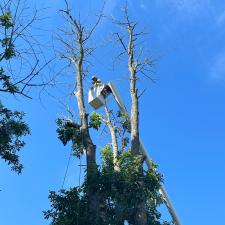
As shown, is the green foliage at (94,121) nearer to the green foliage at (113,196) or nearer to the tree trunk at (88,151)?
the tree trunk at (88,151)

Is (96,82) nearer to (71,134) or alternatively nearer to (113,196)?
(71,134)

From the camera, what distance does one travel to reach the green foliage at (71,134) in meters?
15.6

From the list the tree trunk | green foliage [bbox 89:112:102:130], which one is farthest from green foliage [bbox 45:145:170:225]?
green foliage [bbox 89:112:102:130]

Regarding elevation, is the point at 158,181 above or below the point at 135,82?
below

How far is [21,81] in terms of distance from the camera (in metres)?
10.3

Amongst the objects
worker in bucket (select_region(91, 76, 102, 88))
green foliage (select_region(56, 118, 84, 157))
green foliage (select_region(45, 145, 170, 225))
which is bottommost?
green foliage (select_region(45, 145, 170, 225))

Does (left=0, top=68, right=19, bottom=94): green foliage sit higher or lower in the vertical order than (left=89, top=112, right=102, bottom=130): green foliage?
lower

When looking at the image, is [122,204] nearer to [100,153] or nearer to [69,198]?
[69,198]

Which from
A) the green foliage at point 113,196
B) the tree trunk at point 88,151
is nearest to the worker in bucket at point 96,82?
the tree trunk at point 88,151

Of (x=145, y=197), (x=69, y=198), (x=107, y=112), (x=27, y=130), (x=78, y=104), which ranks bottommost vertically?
(x=145, y=197)

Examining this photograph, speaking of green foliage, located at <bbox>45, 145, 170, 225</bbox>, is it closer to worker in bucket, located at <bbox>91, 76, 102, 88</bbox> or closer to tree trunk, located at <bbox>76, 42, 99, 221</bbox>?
tree trunk, located at <bbox>76, 42, 99, 221</bbox>

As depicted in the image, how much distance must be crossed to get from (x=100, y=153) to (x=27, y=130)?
3.42 meters

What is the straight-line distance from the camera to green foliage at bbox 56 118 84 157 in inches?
613

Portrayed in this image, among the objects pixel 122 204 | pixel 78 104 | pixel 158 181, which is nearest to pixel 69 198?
pixel 122 204
